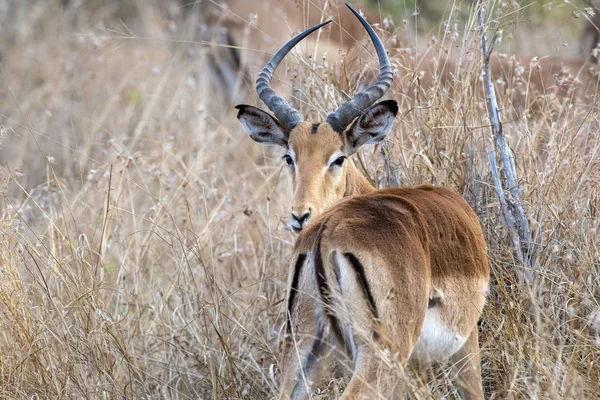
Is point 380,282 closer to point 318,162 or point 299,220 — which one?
point 299,220

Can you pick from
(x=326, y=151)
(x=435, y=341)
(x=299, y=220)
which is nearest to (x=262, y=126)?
Result: (x=326, y=151)

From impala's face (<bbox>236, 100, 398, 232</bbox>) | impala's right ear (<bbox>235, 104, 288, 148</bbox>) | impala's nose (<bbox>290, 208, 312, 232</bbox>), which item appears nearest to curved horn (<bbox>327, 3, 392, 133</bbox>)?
impala's face (<bbox>236, 100, 398, 232</bbox>)

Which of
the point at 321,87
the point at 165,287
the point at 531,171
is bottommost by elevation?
the point at 165,287

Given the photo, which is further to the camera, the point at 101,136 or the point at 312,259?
the point at 101,136

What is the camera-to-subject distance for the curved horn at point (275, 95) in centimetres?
478

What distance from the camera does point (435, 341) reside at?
3480 millimetres

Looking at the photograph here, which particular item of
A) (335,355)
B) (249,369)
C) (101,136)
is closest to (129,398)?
(249,369)

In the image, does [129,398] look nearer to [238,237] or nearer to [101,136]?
[238,237]

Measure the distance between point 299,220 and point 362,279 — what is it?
1208mm

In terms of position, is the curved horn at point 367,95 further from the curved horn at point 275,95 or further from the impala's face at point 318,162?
the curved horn at point 275,95

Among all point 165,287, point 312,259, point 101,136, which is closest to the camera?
point 312,259

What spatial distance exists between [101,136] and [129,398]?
5294mm

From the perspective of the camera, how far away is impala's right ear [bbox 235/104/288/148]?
5.01 metres

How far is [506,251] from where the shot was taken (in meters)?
4.23
